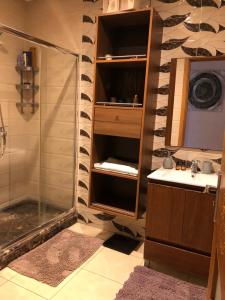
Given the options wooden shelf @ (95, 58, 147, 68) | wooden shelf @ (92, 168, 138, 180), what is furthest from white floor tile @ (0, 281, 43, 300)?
wooden shelf @ (95, 58, 147, 68)

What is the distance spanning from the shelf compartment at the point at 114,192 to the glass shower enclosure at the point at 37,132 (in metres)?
0.47

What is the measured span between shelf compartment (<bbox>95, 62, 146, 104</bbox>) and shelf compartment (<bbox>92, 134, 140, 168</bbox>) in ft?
1.20

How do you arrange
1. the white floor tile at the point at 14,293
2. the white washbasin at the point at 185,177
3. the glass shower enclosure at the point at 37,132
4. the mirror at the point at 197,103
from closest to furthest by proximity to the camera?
the white floor tile at the point at 14,293 → the white washbasin at the point at 185,177 → the mirror at the point at 197,103 → the glass shower enclosure at the point at 37,132

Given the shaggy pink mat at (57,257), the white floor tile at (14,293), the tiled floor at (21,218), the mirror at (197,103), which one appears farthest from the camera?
the tiled floor at (21,218)

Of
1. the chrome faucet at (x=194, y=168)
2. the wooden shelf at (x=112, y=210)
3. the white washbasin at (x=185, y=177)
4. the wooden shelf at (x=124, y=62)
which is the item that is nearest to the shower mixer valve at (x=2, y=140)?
the wooden shelf at (x=112, y=210)

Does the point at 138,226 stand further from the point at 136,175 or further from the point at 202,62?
the point at 202,62

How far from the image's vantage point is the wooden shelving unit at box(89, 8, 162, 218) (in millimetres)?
2072

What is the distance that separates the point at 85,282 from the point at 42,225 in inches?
Result: 30.0

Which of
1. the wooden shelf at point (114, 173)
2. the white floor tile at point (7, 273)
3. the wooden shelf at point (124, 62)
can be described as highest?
the wooden shelf at point (124, 62)

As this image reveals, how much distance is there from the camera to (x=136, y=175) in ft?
7.09

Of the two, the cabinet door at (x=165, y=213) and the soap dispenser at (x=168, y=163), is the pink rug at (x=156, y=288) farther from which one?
the soap dispenser at (x=168, y=163)

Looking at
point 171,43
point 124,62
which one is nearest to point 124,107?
point 124,62

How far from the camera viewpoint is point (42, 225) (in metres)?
2.46

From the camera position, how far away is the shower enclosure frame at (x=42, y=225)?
2.03 meters
